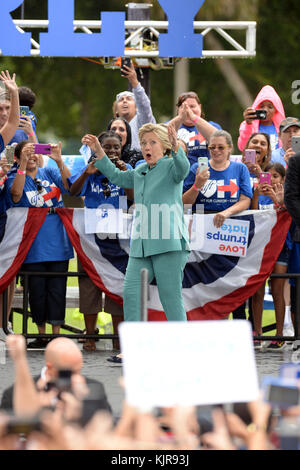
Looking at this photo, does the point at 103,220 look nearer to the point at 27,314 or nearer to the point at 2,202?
the point at 2,202

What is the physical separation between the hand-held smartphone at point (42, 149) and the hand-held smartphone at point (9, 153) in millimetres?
202

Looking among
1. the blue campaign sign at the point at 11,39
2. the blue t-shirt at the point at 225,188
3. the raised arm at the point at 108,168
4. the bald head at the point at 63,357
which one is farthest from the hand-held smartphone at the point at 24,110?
the bald head at the point at 63,357

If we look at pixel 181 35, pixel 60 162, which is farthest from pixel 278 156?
pixel 181 35

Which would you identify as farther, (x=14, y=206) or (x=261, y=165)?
(x=261, y=165)

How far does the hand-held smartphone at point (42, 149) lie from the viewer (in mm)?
8070

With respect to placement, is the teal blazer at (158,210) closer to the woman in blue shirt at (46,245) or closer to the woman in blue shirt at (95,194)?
the woman in blue shirt at (95,194)

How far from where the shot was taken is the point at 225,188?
8.23m

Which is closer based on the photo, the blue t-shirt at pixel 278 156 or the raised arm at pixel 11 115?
the raised arm at pixel 11 115

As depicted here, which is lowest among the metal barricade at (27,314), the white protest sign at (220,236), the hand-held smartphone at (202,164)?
the metal barricade at (27,314)

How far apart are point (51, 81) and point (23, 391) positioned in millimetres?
32925

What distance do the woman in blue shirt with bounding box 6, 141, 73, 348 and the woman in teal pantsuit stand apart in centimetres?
95

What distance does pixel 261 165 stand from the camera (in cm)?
893

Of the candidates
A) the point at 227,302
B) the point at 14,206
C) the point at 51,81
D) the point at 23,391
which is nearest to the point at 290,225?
the point at 227,302
